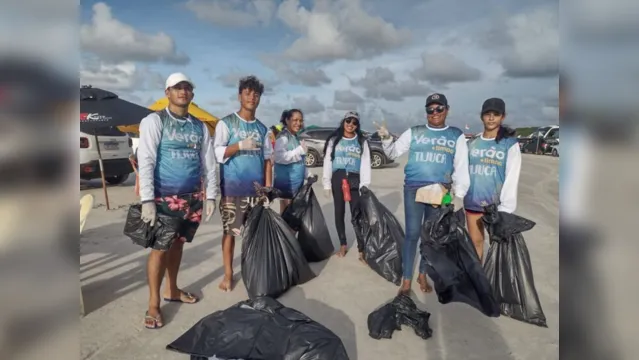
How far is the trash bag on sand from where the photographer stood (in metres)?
3.04

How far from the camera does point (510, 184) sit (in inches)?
109

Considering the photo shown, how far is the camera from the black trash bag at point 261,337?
5.96ft

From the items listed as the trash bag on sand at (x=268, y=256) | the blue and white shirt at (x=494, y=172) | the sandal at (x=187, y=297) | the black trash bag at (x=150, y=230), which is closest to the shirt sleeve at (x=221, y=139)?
the trash bag on sand at (x=268, y=256)

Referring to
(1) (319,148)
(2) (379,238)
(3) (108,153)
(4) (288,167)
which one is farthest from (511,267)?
(1) (319,148)

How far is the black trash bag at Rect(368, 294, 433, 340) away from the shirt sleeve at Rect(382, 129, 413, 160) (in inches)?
45.6

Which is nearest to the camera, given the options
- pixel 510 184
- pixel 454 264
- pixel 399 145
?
pixel 454 264

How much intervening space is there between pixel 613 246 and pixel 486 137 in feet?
8.01

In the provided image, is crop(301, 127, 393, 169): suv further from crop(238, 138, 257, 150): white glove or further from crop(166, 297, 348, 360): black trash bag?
crop(166, 297, 348, 360): black trash bag

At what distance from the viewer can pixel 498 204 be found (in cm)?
284

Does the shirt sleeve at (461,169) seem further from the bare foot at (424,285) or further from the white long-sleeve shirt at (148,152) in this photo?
the white long-sleeve shirt at (148,152)

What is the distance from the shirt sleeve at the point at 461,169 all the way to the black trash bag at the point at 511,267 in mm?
242

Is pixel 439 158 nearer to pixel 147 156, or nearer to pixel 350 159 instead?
pixel 350 159

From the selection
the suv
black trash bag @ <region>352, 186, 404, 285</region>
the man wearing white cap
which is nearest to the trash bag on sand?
the man wearing white cap

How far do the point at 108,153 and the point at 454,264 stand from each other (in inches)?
316
